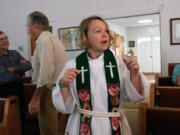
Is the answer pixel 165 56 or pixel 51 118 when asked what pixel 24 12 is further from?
pixel 51 118

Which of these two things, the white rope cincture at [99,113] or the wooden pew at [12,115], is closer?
the white rope cincture at [99,113]

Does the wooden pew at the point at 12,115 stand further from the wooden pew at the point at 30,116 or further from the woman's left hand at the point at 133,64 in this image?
the woman's left hand at the point at 133,64

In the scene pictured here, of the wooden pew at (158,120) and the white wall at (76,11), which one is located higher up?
the white wall at (76,11)

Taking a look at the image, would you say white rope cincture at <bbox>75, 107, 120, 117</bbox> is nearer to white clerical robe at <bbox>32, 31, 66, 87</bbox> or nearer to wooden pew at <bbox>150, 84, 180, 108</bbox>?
white clerical robe at <bbox>32, 31, 66, 87</bbox>

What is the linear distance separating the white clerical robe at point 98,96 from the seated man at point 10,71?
1447mm

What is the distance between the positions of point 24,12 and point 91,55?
4482 millimetres

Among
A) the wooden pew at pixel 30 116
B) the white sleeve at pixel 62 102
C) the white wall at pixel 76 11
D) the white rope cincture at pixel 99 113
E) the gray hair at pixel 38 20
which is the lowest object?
the wooden pew at pixel 30 116

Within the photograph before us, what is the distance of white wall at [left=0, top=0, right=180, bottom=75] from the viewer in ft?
13.5

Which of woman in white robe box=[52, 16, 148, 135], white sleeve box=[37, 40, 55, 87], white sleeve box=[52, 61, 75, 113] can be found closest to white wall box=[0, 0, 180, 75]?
white sleeve box=[37, 40, 55, 87]

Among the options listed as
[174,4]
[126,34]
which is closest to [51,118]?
[174,4]

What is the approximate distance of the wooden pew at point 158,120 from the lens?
1316 millimetres

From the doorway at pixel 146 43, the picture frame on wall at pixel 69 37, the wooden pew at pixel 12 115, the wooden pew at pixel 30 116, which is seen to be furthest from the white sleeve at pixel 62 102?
the doorway at pixel 146 43

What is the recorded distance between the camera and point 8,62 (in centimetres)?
268

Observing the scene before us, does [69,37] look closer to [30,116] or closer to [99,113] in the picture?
[30,116]
